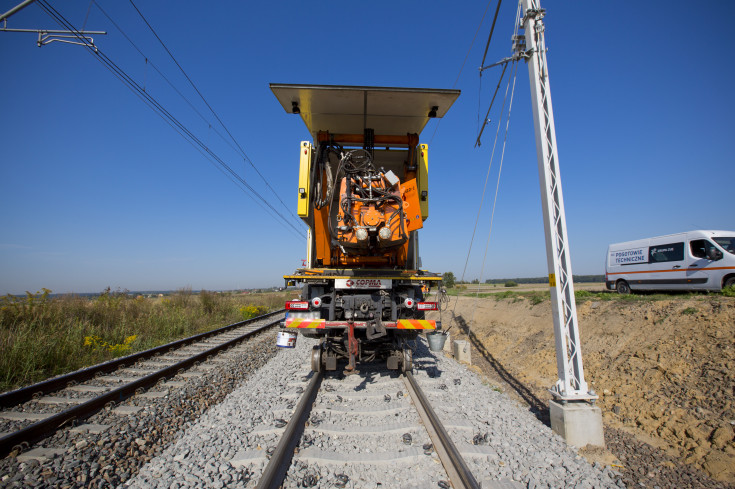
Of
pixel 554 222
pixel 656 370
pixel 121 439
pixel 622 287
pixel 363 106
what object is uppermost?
pixel 363 106

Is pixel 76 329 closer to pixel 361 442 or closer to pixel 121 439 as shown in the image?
pixel 121 439

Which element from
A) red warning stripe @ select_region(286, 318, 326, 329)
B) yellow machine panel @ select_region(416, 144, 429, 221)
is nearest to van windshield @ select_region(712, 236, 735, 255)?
yellow machine panel @ select_region(416, 144, 429, 221)

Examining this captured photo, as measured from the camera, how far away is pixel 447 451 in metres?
2.96

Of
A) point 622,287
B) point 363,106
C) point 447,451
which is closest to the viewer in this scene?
point 447,451

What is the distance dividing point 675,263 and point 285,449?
12239 millimetres

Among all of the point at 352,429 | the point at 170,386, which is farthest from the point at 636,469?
the point at 170,386

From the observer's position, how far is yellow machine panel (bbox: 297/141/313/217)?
221 inches

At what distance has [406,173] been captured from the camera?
6070 millimetres

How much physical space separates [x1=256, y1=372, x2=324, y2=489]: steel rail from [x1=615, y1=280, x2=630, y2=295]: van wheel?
41.4 feet

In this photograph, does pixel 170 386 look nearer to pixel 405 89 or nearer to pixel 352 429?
pixel 352 429

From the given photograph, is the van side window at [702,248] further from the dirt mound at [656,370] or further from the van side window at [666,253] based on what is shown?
the dirt mound at [656,370]

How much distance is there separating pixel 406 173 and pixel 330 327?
3.15m

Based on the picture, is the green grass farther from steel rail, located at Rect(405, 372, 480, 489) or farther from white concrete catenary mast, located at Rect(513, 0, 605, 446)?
white concrete catenary mast, located at Rect(513, 0, 605, 446)

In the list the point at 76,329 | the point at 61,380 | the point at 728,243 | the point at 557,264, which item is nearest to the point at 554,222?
the point at 557,264
